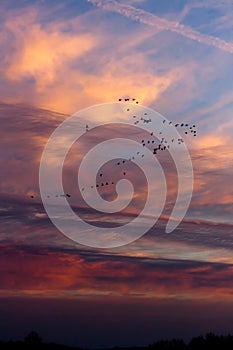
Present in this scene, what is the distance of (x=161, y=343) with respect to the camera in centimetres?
18550

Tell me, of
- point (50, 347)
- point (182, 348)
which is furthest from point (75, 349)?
point (182, 348)

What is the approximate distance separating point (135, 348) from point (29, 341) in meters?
15.6

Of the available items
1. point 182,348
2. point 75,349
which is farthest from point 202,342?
point 75,349

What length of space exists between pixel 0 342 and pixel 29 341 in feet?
15.2

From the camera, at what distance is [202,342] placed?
183 meters

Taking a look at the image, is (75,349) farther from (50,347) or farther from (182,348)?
(182,348)

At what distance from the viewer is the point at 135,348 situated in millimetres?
182750

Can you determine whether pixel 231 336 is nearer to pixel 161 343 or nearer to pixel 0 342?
pixel 161 343

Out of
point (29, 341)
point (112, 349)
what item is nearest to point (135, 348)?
point (112, 349)

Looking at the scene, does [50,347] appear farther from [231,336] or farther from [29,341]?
[231,336]

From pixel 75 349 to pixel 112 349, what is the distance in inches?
253

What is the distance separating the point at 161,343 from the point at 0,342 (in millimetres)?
23911

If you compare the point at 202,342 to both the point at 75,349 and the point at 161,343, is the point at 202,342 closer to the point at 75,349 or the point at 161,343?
the point at 161,343

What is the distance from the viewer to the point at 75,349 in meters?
181
